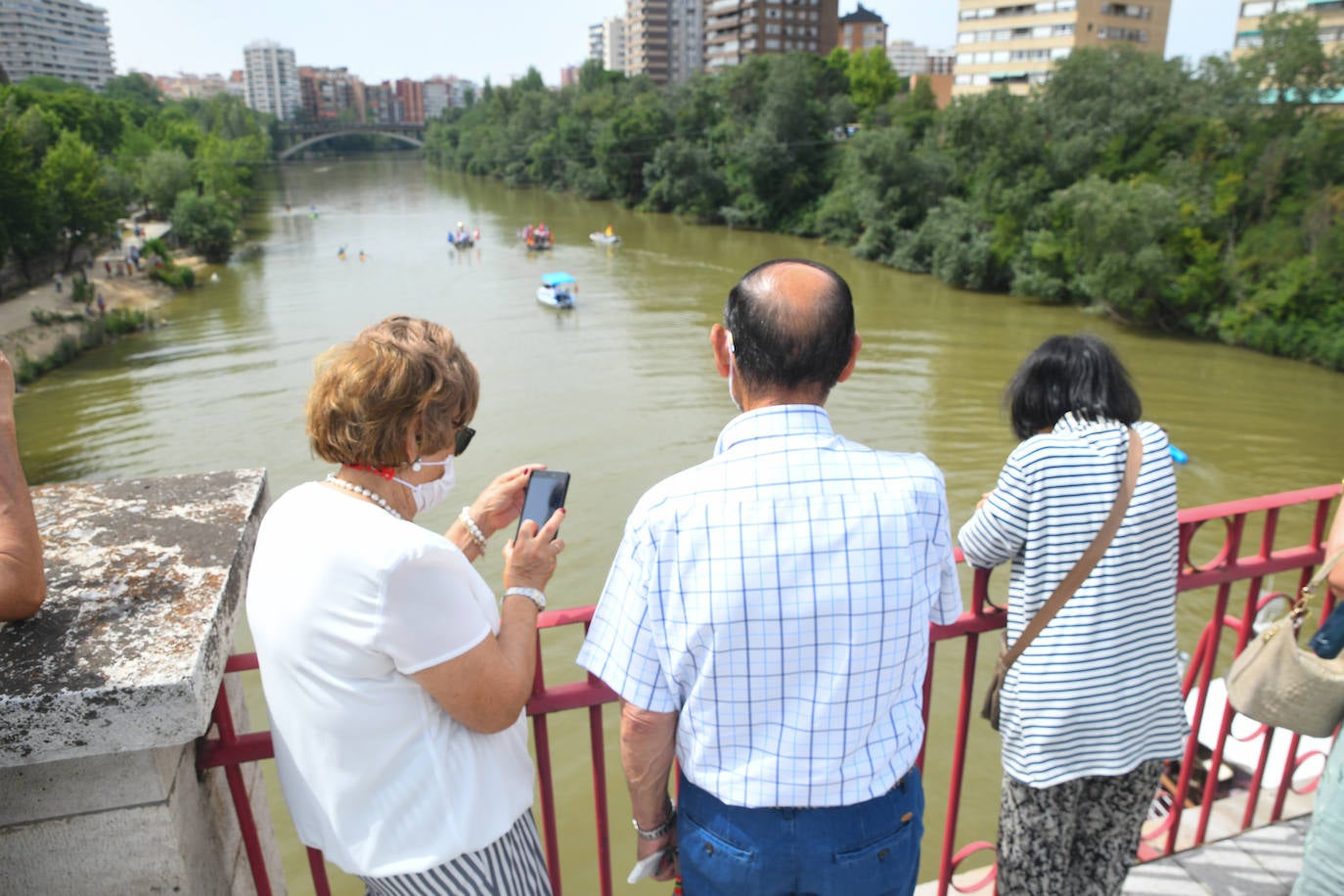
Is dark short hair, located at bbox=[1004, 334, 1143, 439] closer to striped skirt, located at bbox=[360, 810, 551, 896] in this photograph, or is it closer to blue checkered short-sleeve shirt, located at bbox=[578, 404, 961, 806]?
blue checkered short-sleeve shirt, located at bbox=[578, 404, 961, 806]

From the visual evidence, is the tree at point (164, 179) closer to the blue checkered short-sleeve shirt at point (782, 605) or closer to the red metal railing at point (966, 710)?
the red metal railing at point (966, 710)


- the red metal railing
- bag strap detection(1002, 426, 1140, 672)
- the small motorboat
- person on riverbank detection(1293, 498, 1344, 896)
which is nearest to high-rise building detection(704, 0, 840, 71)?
the small motorboat

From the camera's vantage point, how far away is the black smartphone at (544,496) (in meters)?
1.52

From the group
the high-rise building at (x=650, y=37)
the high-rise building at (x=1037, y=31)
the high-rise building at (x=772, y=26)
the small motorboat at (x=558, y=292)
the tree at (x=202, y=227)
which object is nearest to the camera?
the small motorboat at (x=558, y=292)

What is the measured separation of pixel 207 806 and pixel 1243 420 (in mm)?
19207

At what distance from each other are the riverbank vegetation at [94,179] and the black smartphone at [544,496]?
32.5 meters

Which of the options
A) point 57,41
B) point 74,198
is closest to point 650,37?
point 74,198

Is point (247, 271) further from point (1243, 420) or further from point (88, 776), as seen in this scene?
point (88, 776)

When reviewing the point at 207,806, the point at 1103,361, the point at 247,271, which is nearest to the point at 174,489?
the point at 207,806

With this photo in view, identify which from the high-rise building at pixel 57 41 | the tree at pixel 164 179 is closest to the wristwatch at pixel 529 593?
the tree at pixel 164 179

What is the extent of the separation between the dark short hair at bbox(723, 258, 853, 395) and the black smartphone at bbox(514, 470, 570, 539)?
0.39 meters

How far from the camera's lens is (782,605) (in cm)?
132

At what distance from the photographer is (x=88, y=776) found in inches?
54.5

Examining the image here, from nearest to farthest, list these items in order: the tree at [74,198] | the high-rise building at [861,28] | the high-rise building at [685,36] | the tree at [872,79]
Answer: the tree at [74,198]
the tree at [872,79]
the high-rise building at [861,28]
the high-rise building at [685,36]
